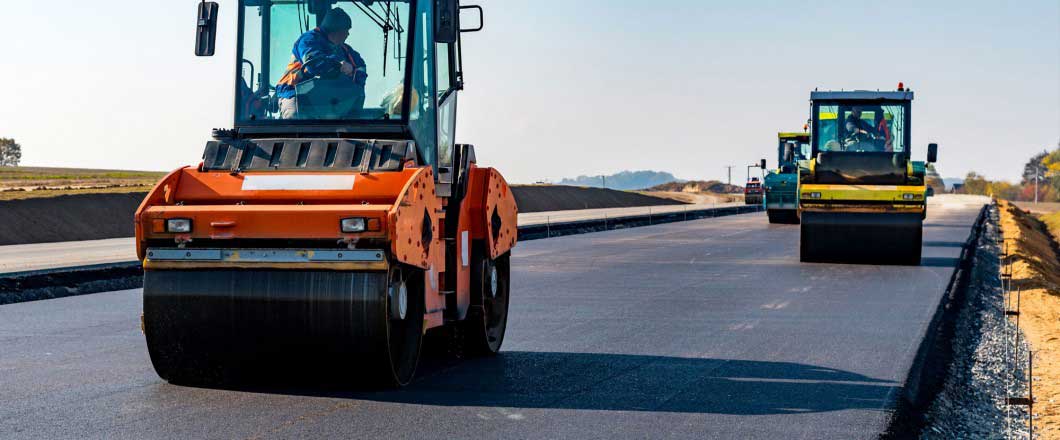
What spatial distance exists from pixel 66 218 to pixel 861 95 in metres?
29.5

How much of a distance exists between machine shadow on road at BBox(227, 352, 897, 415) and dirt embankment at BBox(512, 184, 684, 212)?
62688mm

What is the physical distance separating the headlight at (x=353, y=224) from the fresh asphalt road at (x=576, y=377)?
1127mm

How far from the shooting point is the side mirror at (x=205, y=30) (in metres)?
8.98

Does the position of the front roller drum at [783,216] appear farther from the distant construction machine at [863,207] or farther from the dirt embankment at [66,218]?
the dirt embankment at [66,218]

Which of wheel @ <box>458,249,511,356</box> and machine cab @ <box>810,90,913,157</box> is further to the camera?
machine cab @ <box>810,90,913,157</box>

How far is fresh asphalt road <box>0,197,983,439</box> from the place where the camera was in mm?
7336

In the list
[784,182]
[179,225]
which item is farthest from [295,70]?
[784,182]

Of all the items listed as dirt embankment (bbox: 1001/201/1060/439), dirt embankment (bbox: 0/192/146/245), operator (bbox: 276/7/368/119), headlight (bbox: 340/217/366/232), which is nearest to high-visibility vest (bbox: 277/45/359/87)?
operator (bbox: 276/7/368/119)

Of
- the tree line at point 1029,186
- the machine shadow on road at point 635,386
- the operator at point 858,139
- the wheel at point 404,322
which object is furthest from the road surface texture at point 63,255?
the tree line at point 1029,186

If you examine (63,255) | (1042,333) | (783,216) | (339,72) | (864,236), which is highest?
(339,72)

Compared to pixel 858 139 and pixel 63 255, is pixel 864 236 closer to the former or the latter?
pixel 858 139

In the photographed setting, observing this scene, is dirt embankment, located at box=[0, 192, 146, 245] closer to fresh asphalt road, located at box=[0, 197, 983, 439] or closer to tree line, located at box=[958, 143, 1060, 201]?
fresh asphalt road, located at box=[0, 197, 983, 439]

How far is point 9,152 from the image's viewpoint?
13675 centimetres

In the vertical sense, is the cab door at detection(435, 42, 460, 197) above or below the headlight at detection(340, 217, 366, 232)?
above
